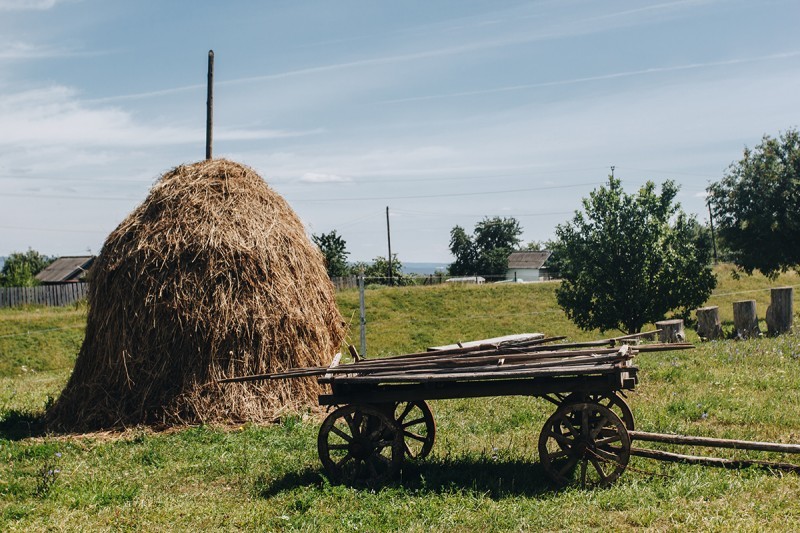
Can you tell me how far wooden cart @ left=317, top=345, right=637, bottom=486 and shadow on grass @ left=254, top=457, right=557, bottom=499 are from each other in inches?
8.6

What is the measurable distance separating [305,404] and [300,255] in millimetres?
2624

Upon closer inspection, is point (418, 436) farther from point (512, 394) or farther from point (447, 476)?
point (512, 394)

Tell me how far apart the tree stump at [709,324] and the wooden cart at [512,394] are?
1205 centimetres

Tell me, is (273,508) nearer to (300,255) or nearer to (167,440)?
(167,440)

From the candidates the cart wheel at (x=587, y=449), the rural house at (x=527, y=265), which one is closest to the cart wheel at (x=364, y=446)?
the cart wheel at (x=587, y=449)

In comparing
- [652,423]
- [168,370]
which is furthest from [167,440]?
[652,423]

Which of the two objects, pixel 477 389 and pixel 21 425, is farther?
pixel 21 425

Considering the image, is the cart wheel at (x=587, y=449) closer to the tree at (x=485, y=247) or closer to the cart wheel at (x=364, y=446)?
the cart wheel at (x=364, y=446)

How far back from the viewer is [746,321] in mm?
18609

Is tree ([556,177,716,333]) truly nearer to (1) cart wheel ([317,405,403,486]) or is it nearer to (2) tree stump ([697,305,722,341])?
(2) tree stump ([697,305,722,341])

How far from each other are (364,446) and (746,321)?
528 inches

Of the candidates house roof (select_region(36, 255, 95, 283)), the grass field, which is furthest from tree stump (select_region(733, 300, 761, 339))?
house roof (select_region(36, 255, 95, 283))

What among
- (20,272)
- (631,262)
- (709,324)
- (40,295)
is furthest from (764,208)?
(20,272)

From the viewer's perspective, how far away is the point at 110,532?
7.04 metres
